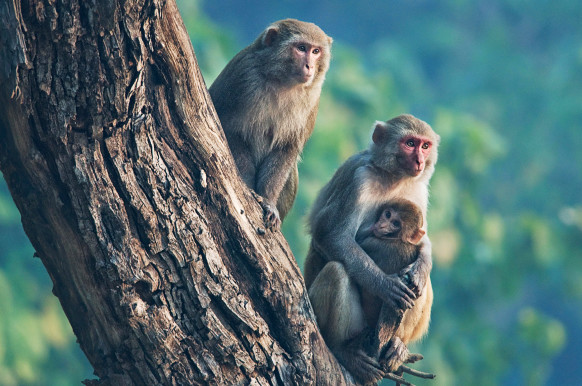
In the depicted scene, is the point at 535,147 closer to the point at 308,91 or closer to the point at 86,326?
the point at 308,91

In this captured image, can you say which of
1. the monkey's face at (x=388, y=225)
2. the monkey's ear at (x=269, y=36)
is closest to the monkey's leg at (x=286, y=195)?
the monkey's face at (x=388, y=225)

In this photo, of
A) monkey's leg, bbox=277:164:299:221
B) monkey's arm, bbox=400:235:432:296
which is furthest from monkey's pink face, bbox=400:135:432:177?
monkey's leg, bbox=277:164:299:221

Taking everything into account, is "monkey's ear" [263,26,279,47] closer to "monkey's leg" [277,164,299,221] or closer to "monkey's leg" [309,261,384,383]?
"monkey's leg" [277,164,299,221]

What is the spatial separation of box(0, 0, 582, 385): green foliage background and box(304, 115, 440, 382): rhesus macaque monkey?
4659 millimetres

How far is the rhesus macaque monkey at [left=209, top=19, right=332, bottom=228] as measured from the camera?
560cm

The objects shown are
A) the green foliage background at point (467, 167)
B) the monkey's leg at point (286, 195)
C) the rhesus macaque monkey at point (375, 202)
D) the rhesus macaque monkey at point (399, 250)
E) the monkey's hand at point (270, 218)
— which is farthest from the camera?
the green foliage background at point (467, 167)

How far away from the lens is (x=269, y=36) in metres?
5.68

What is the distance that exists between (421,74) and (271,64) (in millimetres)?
18016

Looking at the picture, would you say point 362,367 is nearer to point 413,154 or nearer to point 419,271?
point 419,271

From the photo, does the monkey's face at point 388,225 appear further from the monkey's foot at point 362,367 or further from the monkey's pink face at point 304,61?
the monkey's pink face at point 304,61

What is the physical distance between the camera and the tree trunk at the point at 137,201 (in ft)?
11.6

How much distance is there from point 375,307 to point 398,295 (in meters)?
0.32

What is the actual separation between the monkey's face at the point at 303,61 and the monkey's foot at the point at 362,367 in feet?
7.80

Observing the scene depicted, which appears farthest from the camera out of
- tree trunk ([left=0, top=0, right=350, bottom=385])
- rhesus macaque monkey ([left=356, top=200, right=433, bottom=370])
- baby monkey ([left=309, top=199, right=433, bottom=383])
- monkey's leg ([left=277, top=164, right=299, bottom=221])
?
monkey's leg ([left=277, top=164, right=299, bottom=221])
